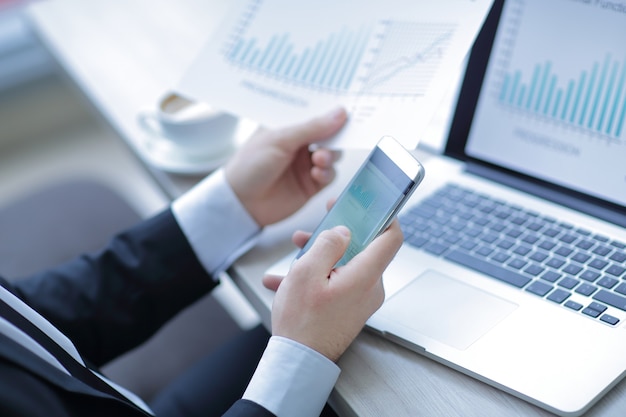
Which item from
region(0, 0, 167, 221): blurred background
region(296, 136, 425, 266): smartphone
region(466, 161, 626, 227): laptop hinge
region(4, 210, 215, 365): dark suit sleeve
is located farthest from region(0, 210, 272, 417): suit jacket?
region(0, 0, 167, 221): blurred background

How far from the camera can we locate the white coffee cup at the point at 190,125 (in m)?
0.88

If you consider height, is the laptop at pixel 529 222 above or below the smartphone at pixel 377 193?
below

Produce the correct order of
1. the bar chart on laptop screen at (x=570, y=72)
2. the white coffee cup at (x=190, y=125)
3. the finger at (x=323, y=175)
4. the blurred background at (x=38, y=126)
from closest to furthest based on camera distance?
the bar chart on laptop screen at (x=570, y=72)
the finger at (x=323, y=175)
the white coffee cup at (x=190, y=125)
the blurred background at (x=38, y=126)

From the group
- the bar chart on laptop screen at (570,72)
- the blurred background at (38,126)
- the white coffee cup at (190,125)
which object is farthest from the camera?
the blurred background at (38,126)

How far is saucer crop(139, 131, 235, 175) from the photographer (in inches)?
35.5

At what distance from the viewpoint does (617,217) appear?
699mm

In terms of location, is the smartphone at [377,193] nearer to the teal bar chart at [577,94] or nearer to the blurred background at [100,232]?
the teal bar chart at [577,94]

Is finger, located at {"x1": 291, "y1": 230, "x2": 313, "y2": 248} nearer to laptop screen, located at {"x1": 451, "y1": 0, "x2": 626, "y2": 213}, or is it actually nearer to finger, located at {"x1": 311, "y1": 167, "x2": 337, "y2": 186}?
finger, located at {"x1": 311, "y1": 167, "x2": 337, "y2": 186}

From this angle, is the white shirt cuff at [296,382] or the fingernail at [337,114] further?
the fingernail at [337,114]

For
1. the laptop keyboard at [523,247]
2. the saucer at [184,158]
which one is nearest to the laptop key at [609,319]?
the laptop keyboard at [523,247]

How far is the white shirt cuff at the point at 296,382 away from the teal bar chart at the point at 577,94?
366mm

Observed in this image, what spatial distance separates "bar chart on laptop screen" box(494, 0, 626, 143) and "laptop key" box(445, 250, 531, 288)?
175 millimetres

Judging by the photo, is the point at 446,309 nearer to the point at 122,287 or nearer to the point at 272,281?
the point at 272,281

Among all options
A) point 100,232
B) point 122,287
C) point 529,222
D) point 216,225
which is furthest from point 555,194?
point 100,232
